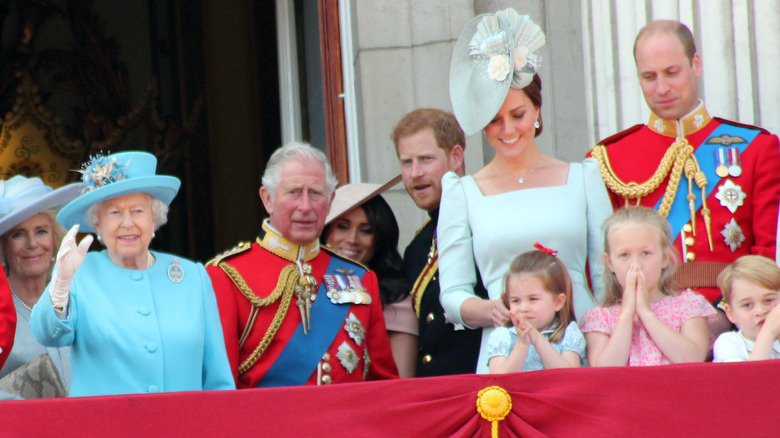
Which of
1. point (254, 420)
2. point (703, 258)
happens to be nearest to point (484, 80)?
point (703, 258)

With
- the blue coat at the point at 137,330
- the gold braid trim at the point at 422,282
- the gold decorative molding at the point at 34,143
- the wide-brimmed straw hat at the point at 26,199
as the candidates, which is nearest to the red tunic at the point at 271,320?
the gold braid trim at the point at 422,282

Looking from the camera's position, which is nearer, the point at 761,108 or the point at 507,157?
the point at 507,157

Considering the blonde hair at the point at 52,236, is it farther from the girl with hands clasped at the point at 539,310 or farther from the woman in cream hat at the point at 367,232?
the girl with hands clasped at the point at 539,310

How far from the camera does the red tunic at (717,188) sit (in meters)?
3.56

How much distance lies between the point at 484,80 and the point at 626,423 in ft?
3.95

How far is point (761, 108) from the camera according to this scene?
4359 millimetres

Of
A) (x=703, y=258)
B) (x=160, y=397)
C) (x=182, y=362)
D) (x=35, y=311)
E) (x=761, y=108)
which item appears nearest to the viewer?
(x=160, y=397)

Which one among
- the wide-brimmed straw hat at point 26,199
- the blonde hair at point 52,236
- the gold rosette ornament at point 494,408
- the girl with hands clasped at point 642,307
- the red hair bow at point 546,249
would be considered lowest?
the gold rosette ornament at point 494,408

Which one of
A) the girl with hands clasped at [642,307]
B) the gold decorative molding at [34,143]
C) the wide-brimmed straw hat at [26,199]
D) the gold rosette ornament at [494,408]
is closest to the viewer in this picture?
the gold rosette ornament at [494,408]

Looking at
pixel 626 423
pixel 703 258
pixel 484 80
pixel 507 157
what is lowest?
pixel 626 423

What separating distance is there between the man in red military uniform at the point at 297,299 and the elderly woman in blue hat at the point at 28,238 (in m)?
0.56

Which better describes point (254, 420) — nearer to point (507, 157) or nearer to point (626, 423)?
point (626, 423)

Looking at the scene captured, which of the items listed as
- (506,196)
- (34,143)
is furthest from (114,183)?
(34,143)

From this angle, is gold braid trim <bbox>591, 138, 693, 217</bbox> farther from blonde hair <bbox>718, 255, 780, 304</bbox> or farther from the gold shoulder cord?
the gold shoulder cord
